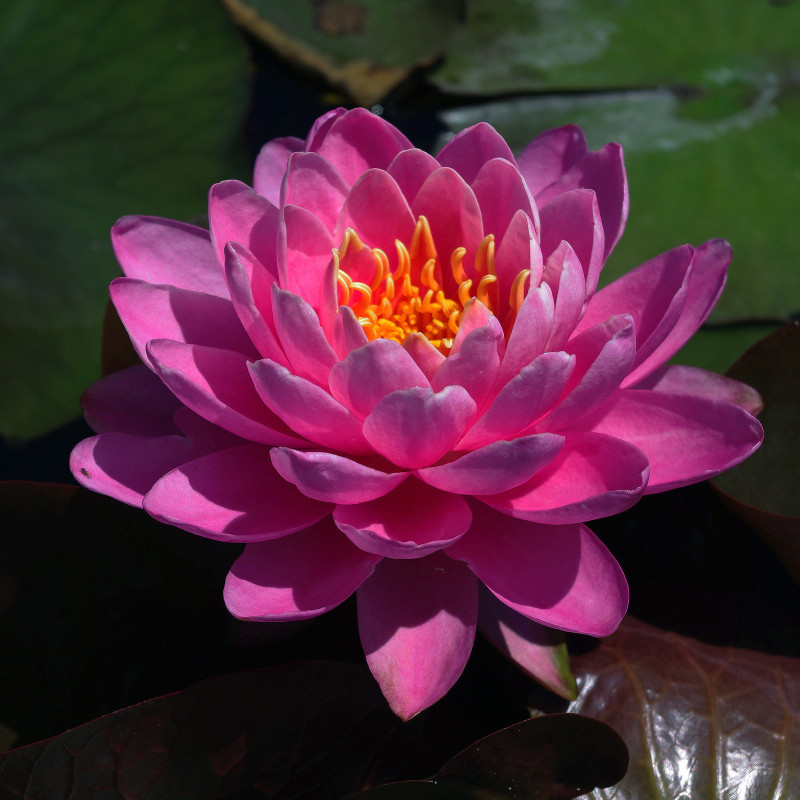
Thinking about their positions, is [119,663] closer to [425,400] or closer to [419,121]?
[425,400]

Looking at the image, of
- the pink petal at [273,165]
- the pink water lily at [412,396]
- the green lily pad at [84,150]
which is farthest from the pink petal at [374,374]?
the green lily pad at [84,150]

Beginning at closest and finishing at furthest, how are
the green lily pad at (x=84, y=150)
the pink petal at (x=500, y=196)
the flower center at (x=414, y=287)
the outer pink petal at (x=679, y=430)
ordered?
the outer pink petal at (x=679, y=430), the pink petal at (x=500, y=196), the flower center at (x=414, y=287), the green lily pad at (x=84, y=150)

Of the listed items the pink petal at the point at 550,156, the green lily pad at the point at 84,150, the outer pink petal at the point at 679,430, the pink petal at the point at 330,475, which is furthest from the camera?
the green lily pad at the point at 84,150

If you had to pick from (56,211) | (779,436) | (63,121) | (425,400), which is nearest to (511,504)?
(425,400)

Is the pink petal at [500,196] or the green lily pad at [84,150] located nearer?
the pink petal at [500,196]

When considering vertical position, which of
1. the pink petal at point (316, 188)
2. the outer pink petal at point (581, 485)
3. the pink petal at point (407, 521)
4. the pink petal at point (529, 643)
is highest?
the pink petal at point (316, 188)

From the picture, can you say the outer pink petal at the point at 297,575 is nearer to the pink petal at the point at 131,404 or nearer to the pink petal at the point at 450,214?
the pink petal at the point at 131,404

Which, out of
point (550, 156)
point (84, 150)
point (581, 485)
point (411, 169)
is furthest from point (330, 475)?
point (84, 150)
